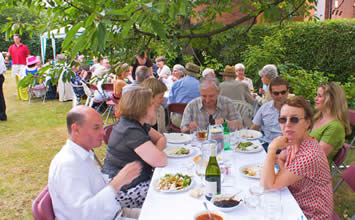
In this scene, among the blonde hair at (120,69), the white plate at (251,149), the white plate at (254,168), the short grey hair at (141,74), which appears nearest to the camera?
the white plate at (254,168)

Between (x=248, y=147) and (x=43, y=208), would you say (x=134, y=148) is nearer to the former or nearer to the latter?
(x=43, y=208)

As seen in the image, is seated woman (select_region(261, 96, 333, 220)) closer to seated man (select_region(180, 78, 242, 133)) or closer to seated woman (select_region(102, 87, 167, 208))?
seated woman (select_region(102, 87, 167, 208))

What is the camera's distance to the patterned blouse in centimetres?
193

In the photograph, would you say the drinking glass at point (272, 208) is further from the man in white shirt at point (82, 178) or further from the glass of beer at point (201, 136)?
the glass of beer at point (201, 136)

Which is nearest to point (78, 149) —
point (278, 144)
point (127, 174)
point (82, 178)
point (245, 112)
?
point (82, 178)

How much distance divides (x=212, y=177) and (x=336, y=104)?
1.73 metres

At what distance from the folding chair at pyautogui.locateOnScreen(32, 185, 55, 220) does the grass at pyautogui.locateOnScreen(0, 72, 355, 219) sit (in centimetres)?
204

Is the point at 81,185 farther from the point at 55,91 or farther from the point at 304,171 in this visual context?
the point at 55,91

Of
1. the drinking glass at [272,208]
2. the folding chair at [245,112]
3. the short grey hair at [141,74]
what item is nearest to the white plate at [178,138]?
the drinking glass at [272,208]

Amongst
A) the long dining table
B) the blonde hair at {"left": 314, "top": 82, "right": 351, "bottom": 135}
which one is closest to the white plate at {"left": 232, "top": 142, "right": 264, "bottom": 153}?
the long dining table

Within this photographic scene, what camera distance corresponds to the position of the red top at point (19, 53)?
395 inches

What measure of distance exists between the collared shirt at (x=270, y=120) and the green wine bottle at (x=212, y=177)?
71.8 inches

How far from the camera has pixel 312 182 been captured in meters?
1.98

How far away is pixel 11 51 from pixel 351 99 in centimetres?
1001
